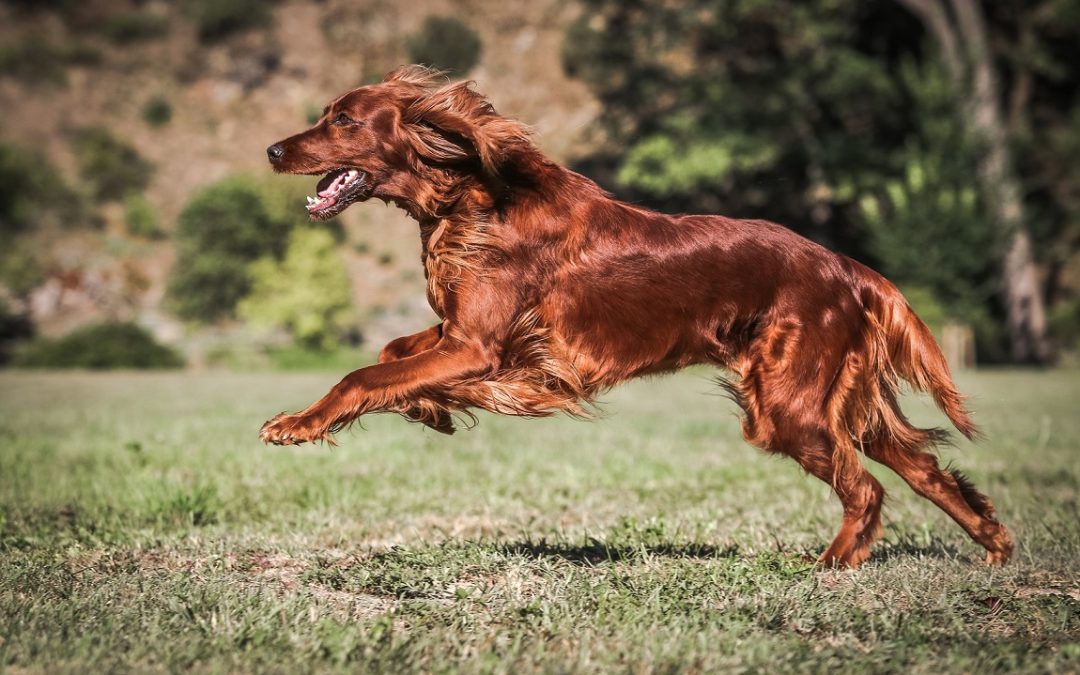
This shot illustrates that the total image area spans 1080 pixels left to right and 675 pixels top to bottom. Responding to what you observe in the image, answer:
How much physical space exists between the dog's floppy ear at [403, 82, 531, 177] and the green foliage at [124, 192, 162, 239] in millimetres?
41853

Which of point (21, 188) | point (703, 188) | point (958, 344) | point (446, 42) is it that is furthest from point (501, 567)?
point (446, 42)

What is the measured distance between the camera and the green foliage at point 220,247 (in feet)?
113

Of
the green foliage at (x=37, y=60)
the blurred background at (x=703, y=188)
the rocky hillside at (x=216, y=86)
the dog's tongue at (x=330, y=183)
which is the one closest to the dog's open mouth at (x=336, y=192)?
the dog's tongue at (x=330, y=183)

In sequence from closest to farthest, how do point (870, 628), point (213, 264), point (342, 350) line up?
point (870, 628)
point (342, 350)
point (213, 264)

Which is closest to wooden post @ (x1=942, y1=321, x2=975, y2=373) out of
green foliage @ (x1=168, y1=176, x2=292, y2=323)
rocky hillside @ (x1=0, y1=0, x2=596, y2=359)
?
rocky hillside @ (x1=0, y1=0, x2=596, y2=359)

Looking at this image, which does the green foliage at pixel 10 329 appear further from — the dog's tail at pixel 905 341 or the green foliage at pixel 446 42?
the dog's tail at pixel 905 341

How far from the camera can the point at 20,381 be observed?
20641 millimetres

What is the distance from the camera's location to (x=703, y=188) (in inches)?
1160

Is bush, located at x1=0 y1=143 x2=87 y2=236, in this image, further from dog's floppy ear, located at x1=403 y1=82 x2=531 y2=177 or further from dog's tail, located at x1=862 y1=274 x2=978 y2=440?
dog's tail, located at x1=862 y1=274 x2=978 y2=440

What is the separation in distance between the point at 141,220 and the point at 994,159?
111 ft

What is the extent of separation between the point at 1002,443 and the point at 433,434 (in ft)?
17.7

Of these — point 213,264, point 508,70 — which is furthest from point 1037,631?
point 508,70

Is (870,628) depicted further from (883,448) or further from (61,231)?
(61,231)

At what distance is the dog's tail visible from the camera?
153 inches
